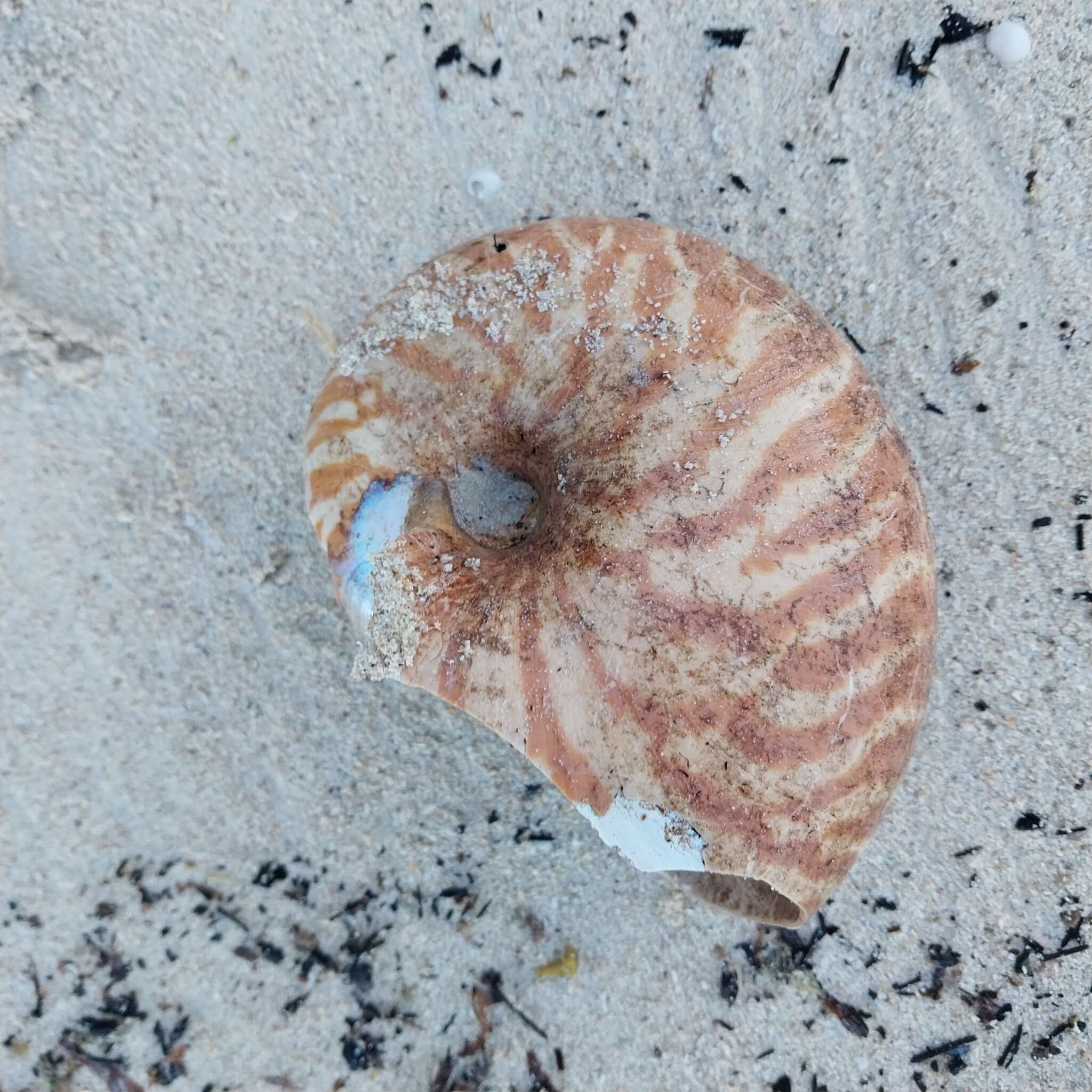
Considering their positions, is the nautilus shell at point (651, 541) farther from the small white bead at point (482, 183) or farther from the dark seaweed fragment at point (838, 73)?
the dark seaweed fragment at point (838, 73)

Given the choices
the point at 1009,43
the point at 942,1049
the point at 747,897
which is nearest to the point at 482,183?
the point at 1009,43

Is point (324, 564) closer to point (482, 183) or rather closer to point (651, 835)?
point (482, 183)

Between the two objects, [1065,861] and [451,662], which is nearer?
[451,662]

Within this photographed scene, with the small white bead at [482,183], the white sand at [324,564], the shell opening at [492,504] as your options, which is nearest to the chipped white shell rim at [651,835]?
the shell opening at [492,504]

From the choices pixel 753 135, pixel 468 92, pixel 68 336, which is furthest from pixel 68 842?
pixel 753 135

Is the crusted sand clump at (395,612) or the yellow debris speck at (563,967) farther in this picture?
the yellow debris speck at (563,967)

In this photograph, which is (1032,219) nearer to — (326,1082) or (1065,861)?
(1065,861)

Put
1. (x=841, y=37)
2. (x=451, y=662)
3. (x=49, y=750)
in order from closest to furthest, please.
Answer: (x=451, y=662) → (x=841, y=37) → (x=49, y=750)
